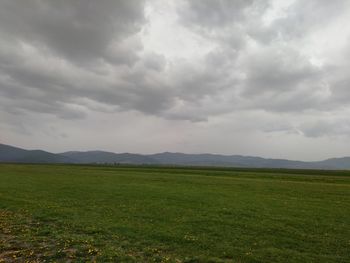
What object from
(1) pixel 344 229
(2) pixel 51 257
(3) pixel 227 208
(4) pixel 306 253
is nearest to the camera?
(2) pixel 51 257

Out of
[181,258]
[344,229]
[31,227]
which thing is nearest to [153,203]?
[31,227]

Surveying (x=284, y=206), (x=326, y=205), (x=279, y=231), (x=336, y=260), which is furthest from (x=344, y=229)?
(x=326, y=205)

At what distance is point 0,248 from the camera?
587 inches

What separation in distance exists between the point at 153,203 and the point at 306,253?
18.0 meters

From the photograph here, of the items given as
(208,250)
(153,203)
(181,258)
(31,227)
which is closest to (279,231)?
(208,250)

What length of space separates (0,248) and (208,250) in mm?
12016

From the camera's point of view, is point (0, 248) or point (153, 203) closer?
point (0, 248)

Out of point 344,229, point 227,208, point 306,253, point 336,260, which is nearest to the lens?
point 336,260

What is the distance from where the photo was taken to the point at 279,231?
2034 cm

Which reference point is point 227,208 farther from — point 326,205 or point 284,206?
point 326,205

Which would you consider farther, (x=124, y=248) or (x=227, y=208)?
(x=227, y=208)

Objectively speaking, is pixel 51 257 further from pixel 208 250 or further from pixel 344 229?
pixel 344 229

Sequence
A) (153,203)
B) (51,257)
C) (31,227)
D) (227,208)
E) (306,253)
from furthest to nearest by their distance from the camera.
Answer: (153,203) < (227,208) < (31,227) < (306,253) < (51,257)

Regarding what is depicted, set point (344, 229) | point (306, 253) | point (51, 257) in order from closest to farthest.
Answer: point (51, 257) < point (306, 253) < point (344, 229)
